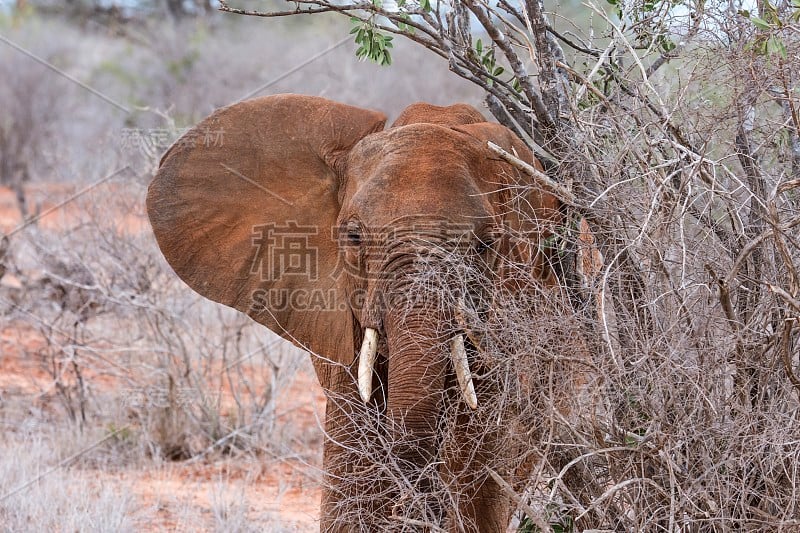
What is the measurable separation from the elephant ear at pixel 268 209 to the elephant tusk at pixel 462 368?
82 cm

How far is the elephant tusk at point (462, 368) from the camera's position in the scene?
3.44 metres

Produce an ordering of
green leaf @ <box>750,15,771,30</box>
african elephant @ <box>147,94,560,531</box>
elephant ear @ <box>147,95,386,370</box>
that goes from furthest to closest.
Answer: elephant ear @ <box>147,95,386,370</box>, african elephant @ <box>147,94,560,531</box>, green leaf @ <box>750,15,771,30</box>

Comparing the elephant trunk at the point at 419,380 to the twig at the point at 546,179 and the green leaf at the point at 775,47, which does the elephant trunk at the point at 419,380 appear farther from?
the green leaf at the point at 775,47

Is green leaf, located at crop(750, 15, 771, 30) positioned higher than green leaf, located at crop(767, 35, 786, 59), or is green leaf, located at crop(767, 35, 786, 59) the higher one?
green leaf, located at crop(750, 15, 771, 30)

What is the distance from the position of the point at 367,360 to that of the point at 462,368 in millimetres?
458

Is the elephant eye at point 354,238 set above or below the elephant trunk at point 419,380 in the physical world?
above

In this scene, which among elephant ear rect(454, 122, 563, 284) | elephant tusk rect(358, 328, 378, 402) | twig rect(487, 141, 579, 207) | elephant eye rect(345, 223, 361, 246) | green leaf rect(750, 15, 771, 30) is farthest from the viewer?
elephant eye rect(345, 223, 361, 246)

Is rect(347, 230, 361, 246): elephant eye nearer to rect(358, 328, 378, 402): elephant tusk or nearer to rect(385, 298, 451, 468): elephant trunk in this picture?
rect(358, 328, 378, 402): elephant tusk

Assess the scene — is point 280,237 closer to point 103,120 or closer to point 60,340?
point 60,340

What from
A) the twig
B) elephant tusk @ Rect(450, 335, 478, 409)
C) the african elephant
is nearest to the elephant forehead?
the african elephant

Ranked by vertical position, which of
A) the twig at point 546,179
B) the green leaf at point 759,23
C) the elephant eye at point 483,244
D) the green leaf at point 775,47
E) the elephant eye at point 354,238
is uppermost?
the green leaf at point 759,23

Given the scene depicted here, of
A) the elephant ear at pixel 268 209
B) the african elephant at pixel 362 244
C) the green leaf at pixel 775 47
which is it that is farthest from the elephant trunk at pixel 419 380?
the green leaf at pixel 775 47

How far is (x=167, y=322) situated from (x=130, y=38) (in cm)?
1792

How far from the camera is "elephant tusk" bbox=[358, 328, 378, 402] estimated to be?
12.2 feet
